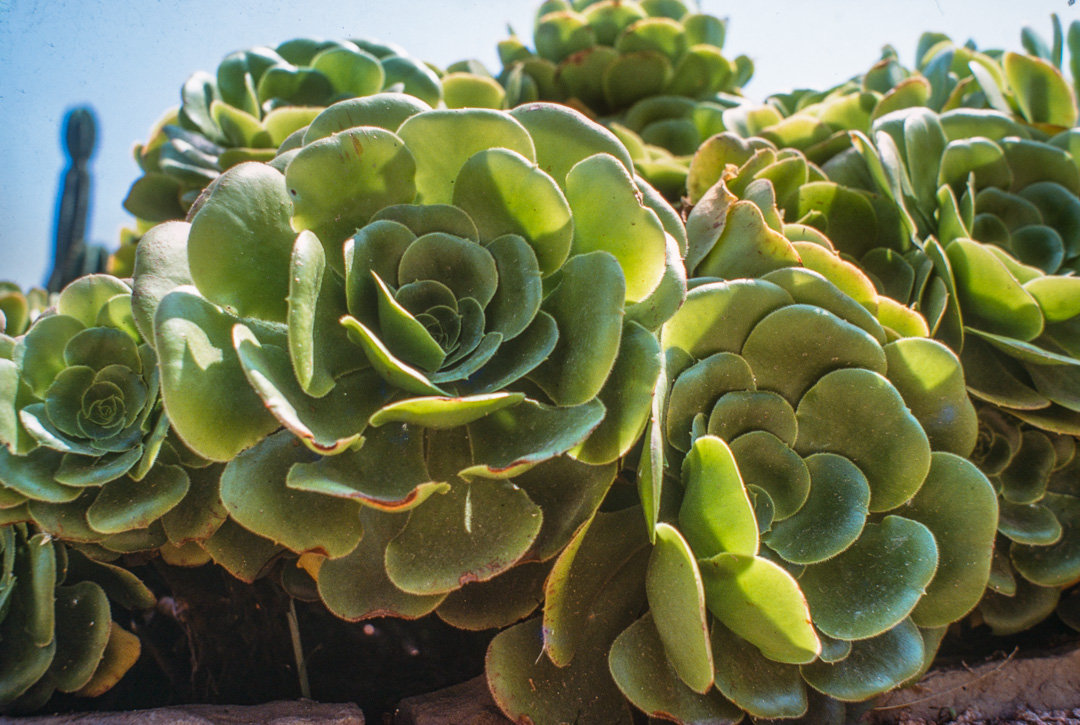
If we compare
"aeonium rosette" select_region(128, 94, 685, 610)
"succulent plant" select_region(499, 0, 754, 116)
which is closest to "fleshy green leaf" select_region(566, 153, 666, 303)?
"aeonium rosette" select_region(128, 94, 685, 610)

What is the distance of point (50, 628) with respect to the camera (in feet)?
2.18

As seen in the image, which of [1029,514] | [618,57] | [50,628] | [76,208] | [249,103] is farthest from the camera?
[76,208]

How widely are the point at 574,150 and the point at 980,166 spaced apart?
23.7 inches

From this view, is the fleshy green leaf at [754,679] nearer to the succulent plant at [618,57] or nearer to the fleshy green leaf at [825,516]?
the fleshy green leaf at [825,516]

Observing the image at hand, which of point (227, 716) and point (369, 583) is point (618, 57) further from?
point (227, 716)

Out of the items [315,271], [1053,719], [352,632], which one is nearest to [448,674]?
[352,632]

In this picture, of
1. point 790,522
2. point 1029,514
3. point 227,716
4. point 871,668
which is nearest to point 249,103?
point 227,716

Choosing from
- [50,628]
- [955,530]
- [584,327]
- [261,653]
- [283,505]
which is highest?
[584,327]

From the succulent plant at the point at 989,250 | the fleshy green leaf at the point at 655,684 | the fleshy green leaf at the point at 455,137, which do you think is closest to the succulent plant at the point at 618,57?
the succulent plant at the point at 989,250

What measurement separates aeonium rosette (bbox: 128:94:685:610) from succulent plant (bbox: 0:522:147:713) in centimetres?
35

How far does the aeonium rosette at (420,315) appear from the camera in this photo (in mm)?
465

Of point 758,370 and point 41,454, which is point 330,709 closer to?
point 41,454

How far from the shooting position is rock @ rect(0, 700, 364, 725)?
2.05 feet

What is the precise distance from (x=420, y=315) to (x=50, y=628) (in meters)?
0.50
